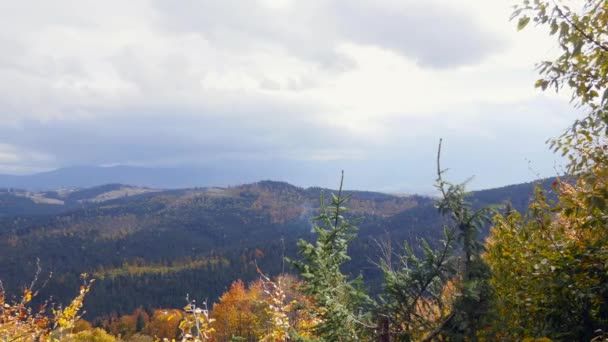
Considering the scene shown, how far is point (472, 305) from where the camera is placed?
6301mm

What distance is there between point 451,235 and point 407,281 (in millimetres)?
1236

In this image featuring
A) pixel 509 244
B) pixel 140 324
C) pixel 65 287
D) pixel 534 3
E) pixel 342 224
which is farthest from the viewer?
pixel 65 287

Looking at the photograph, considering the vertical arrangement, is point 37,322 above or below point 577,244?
below

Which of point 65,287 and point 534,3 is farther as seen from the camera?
point 65,287

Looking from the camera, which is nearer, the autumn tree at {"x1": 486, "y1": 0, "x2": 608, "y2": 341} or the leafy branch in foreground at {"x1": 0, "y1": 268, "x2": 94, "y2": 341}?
the autumn tree at {"x1": 486, "y1": 0, "x2": 608, "y2": 341}

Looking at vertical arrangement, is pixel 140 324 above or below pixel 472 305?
below

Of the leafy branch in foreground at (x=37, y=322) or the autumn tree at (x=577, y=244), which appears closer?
the autumn tree at (x=577, y=244)

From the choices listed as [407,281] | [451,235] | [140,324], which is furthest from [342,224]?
[140,324]

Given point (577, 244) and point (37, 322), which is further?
point (37, 322)

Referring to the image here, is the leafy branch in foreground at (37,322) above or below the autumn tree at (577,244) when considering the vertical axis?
below

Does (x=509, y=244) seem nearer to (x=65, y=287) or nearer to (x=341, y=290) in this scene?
(x=341, y=290)

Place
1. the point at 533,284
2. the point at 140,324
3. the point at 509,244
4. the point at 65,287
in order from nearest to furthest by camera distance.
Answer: the point at 533,284 < the point at 509,244 < the point at 140,324 < the point at 65,287

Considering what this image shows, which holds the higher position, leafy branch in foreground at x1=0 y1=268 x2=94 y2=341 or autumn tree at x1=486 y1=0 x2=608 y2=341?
autumn tree at x1=486 y1=0 x2=608 y2=341

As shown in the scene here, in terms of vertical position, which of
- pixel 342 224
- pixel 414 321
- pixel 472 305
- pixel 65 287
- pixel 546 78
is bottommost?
pixel 65 287
